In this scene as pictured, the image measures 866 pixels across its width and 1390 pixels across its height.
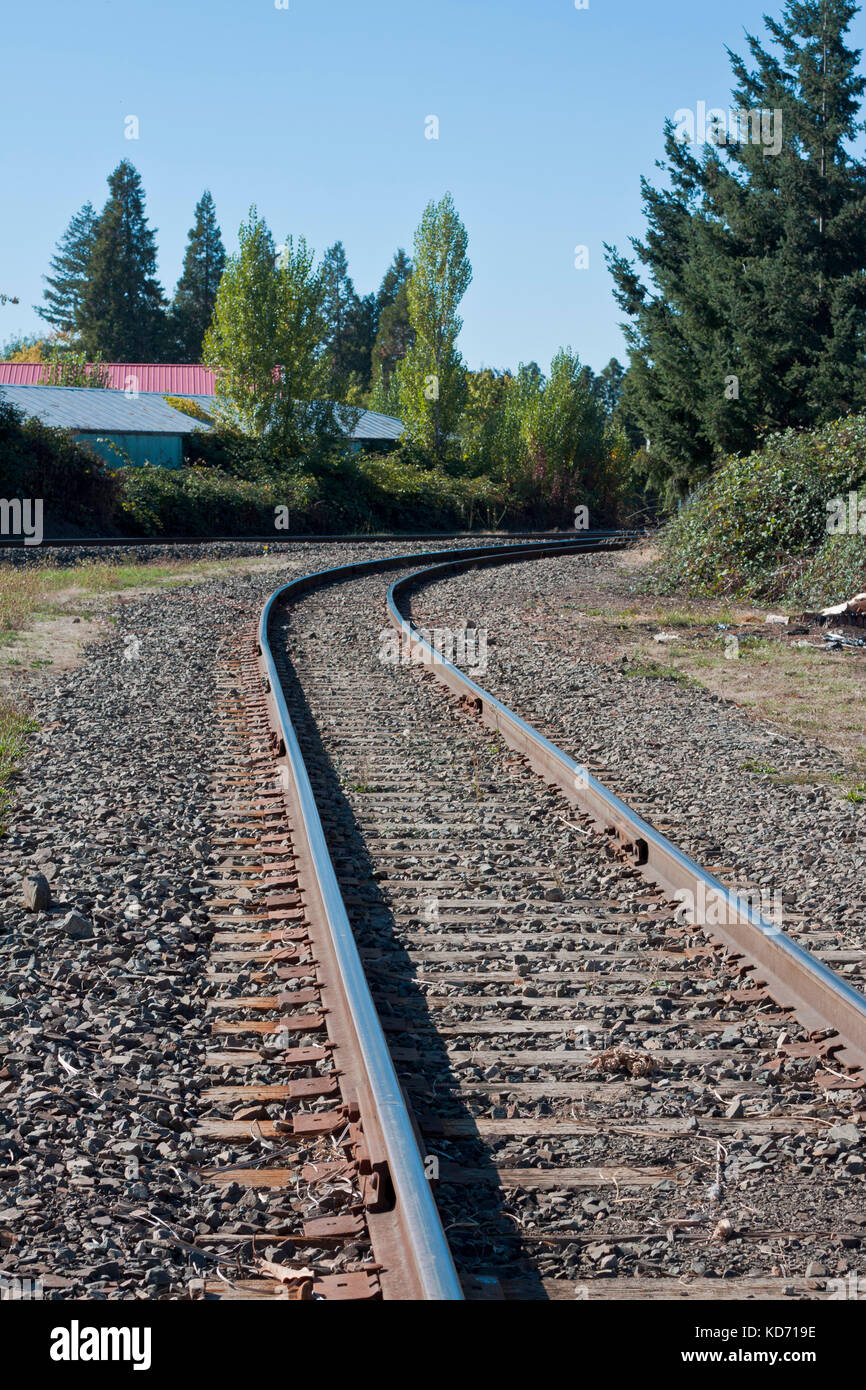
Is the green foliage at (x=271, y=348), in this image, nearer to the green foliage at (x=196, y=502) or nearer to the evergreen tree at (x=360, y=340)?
the green foliage at (x=196, y=502)

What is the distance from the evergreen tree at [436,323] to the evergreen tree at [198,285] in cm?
4011

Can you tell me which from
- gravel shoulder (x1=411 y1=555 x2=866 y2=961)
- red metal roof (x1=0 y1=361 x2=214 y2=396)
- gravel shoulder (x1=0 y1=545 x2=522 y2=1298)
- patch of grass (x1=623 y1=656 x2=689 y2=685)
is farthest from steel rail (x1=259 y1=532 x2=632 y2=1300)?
red metal roof (x1=0 y1=361 x2=214 y2=396)

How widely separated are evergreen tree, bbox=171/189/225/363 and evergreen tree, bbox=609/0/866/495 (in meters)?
63.9

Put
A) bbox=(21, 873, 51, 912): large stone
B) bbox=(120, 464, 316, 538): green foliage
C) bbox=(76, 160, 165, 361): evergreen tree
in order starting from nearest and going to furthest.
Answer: bbox=(21, 873, 51, 912): large stone, bbox=(120, 464, 316, 538): green foliage, bbox=(76, 160, 165, 361): evergreen tree

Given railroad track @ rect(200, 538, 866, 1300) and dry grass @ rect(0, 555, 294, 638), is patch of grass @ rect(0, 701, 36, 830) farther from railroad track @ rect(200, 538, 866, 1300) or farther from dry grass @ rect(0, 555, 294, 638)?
dry grass @ rect(0, 555, 294, 638)

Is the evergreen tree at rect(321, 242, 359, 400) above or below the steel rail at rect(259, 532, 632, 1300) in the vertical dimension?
above

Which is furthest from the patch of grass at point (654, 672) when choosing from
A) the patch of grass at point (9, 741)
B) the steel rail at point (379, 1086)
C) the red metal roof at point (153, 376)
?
the red metal roof at point (153, 376)

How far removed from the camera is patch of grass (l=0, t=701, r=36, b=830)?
7.10 m

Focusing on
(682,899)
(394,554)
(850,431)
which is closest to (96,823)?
(682,899)

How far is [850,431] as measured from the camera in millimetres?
16562

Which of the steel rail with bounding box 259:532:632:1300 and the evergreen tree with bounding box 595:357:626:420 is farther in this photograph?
the evergreen tree with bounding box 595:357:626:420

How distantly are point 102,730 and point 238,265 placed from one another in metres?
35.1

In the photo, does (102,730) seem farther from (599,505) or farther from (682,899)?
(599,505)

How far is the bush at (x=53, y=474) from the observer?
2917cm
